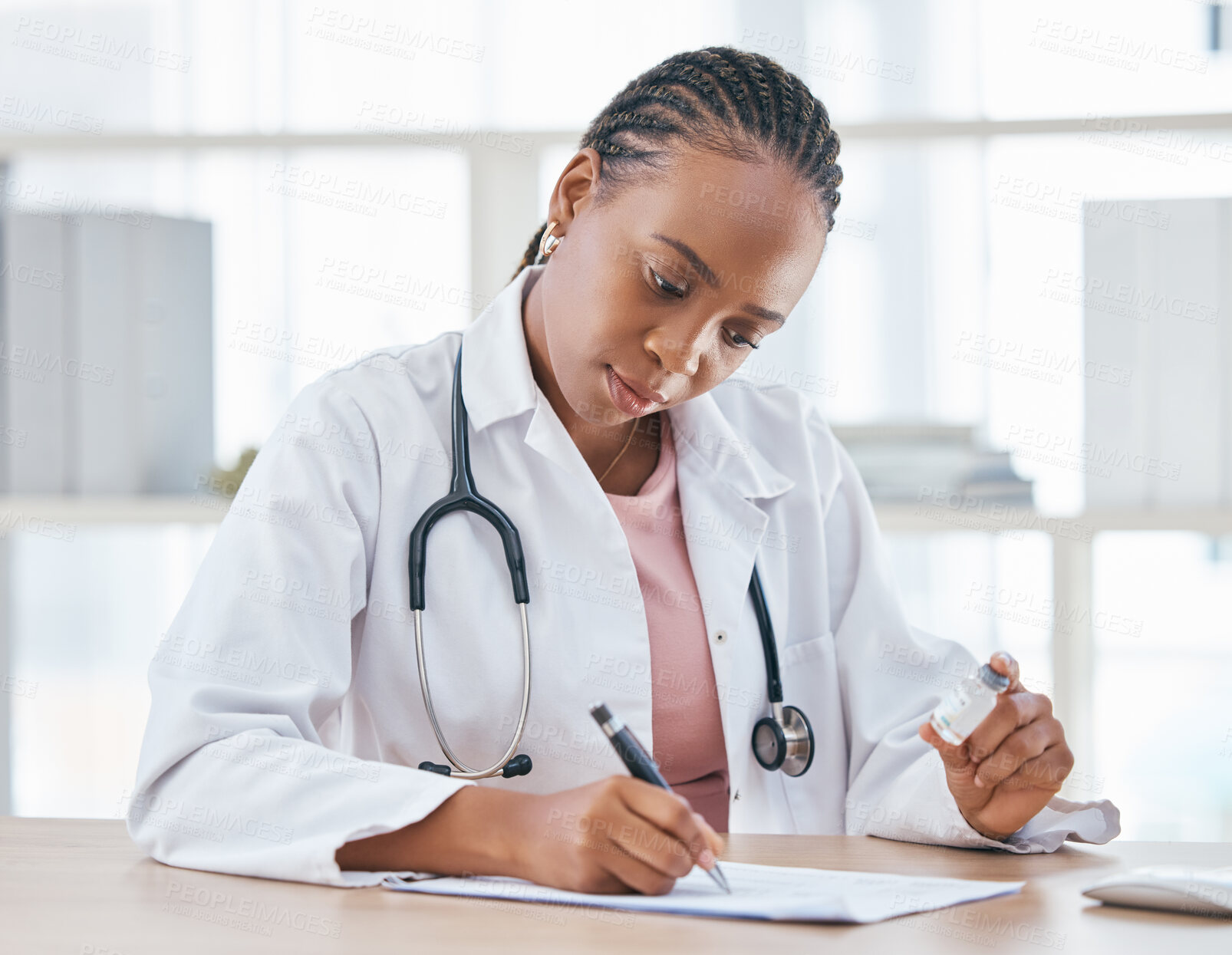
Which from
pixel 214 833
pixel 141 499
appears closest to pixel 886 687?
pixel 214 833

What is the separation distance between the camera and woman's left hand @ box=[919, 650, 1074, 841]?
1036 millimetres

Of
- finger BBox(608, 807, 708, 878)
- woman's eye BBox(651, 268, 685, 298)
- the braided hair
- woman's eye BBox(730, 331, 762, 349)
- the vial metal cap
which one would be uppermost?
the braided hair

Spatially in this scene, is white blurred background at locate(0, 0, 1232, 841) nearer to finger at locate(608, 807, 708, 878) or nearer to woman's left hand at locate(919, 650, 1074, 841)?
woman's left hand at locate(919, 650, 1074, 841)

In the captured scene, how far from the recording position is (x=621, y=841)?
2.65ft

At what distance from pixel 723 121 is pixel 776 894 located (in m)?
0.74

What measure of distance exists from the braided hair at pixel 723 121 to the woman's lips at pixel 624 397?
192 millimetres

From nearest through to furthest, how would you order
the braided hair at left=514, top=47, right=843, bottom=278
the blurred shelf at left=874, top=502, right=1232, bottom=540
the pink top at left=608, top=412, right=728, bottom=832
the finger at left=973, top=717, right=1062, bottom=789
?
1. the finger at left=973, top=717, right=1062, bottom=789
2. the braided hair at left=514, top=47, right=843, bottom=278
3. the pink top at left=608, top=412, right=728, bottom=832
4. the blurred shelf at left=874, top=502, right=1232, bottom=540

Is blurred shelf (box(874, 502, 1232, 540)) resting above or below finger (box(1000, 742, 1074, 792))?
above

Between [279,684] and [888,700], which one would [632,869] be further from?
[888,700]

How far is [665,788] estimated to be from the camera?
82cm

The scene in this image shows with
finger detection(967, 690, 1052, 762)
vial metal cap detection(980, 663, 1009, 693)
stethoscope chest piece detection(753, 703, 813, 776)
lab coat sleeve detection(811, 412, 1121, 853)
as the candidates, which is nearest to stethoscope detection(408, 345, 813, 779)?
stethoscope chest piece detection(753, 703, 813, 776)

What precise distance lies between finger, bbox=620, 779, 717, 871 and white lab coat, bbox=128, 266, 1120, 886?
0.53 ft

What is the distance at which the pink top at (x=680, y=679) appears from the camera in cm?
128

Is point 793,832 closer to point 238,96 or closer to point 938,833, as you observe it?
point 938,833
